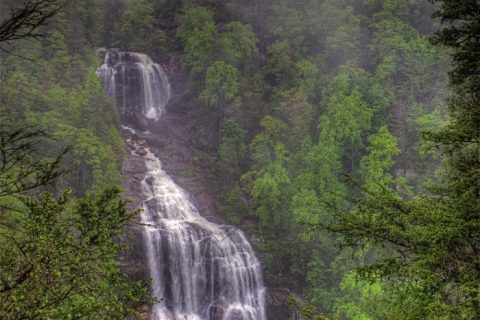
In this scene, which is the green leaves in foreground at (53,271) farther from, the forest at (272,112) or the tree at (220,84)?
the tree at (220,84)

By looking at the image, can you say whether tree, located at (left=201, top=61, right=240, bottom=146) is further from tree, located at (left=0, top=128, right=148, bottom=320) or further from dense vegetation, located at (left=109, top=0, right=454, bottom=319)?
tree, located at (left=0, top=128, right=148, bottom=320)

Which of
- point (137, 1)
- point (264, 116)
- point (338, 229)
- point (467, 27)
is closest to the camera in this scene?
point (467, 27)

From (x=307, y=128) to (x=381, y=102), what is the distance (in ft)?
22.5

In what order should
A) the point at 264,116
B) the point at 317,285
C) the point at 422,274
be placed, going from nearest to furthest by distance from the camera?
the point at 422,274, the point at 317,285, the point at 264,116

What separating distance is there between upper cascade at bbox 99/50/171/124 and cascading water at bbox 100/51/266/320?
12.2m

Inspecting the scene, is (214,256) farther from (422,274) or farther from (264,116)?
(422,274)

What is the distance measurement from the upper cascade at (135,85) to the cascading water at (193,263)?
12.2m

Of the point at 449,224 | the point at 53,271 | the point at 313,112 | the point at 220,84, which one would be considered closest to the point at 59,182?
the point at 220,84

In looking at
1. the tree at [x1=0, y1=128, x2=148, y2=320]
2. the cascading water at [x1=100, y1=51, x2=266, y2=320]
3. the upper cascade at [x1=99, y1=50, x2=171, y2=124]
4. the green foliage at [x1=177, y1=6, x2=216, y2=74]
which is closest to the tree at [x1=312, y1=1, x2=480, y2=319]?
the tree at [x1=0, y1=128, x2=148, y2=320]

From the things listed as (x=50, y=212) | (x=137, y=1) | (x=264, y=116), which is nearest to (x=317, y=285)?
(x=264, y=116)

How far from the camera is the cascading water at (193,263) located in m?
29.7

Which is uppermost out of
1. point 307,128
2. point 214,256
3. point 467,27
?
point 467,27

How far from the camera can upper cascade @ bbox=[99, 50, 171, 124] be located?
4541 centimetres

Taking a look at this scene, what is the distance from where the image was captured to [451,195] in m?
8.23
